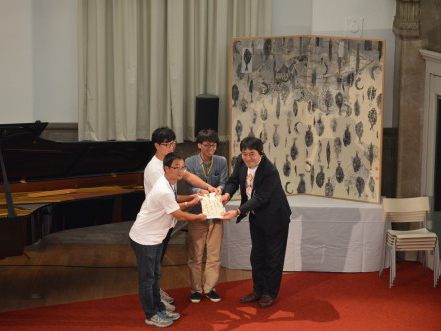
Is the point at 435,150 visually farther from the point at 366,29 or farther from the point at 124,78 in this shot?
the point at 124,78

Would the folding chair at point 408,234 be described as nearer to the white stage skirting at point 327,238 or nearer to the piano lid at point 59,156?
the white stage skirting at point 327,238

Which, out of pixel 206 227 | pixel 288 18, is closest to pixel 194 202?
pixel 206 227

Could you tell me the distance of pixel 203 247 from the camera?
670cm

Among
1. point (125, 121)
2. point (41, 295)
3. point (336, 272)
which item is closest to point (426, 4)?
point (336, 272)

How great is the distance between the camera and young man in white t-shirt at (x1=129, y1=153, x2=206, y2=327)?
5805 mm

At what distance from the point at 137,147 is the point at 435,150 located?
273 cm

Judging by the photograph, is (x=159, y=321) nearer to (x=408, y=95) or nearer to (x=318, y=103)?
(x=318, y=103)

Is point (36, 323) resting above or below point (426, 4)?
below

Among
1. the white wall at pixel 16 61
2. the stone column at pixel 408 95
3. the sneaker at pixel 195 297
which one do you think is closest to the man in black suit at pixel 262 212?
the sneaker at pixel 195 297

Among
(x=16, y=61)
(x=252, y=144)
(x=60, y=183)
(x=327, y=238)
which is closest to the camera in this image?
(x=252, y=144)

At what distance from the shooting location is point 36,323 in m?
6.34

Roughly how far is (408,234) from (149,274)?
8.30ft


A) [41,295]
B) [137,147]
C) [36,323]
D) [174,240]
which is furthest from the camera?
[174,240]

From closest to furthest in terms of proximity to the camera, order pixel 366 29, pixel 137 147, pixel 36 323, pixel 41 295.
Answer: pixel 36 323 → pixel 41 295 → pixel 137 147 → pixel 366 29
